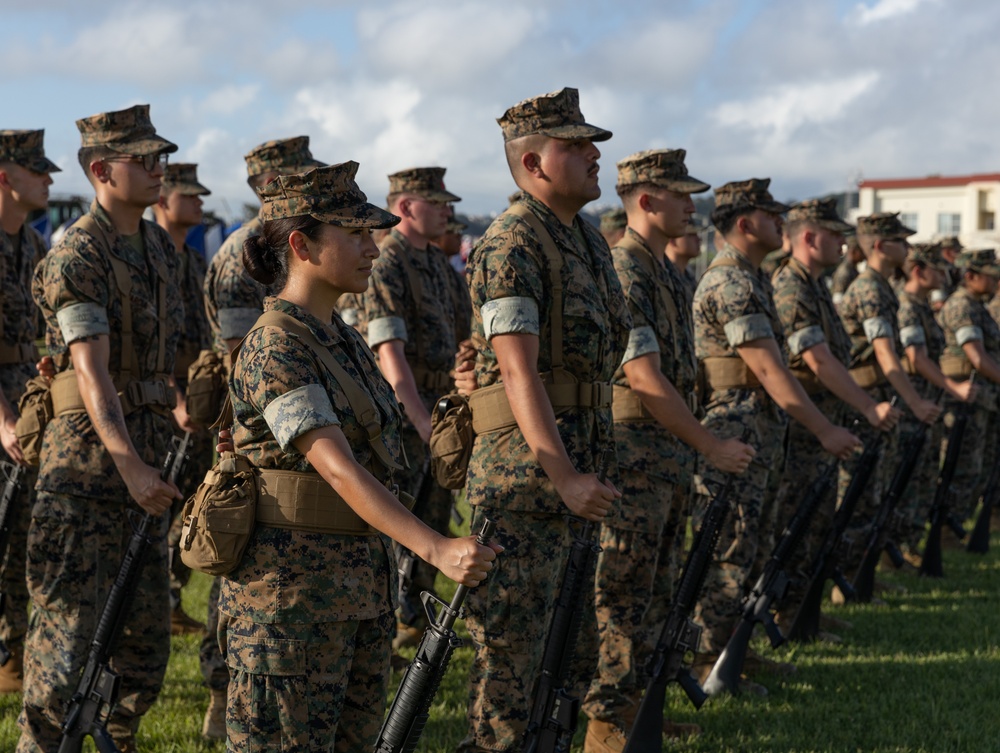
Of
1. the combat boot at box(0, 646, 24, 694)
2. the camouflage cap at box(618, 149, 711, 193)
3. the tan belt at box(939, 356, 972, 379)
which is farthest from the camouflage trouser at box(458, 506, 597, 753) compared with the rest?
the tan belt at box(939, 356, 972, 379)

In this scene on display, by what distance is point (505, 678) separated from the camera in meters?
4.10

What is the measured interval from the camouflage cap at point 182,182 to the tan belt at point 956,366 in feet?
25.0

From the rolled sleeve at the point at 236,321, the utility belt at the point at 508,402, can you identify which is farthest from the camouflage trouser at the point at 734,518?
the rolled sleeve at the point at 236,321

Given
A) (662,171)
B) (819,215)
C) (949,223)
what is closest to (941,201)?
(949,223)

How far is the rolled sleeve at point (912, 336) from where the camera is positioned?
1023cm

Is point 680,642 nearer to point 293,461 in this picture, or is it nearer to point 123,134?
point 293,461

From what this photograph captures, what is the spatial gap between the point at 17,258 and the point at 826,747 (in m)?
4.56

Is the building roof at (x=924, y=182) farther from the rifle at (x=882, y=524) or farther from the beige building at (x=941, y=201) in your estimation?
the rifle at (x=882, y=524)

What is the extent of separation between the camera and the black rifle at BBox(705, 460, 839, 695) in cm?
616

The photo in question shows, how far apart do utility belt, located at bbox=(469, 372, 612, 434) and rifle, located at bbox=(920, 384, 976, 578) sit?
645 cm

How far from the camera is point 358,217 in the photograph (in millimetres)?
3287

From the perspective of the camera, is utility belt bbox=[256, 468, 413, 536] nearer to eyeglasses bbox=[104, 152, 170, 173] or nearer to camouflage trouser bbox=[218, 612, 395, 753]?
camouflage trouser bbox=[218, 612, 395, 753]

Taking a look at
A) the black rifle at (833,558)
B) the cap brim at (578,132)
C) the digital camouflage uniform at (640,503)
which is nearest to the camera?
the cap brim at (578,132)

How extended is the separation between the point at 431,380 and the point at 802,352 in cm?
219
